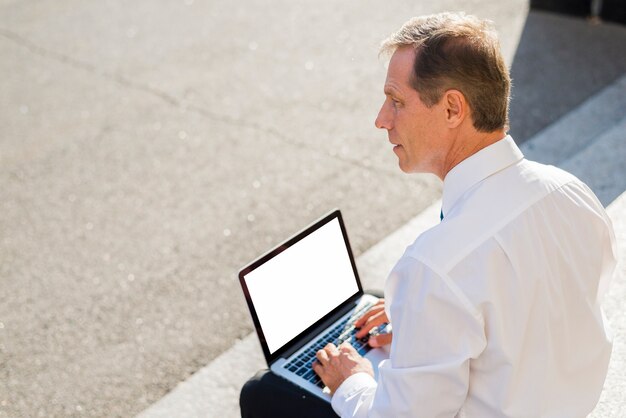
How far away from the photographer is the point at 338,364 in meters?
2.43

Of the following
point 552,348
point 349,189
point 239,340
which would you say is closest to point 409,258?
point 552,348

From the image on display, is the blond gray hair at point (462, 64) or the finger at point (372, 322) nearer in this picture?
the blond gray hair at point (462, 64)

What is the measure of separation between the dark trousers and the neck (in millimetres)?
807

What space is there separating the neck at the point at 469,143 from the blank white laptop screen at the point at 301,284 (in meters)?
0.80

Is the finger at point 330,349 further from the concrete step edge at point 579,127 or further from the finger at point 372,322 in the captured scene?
the concrete step edge at point 579,127

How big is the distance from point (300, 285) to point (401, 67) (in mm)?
958

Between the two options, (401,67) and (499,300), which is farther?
(401,67)

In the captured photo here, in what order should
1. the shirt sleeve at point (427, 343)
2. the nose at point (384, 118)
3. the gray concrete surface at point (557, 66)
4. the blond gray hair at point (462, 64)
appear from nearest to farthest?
1. the shirt sleeve at point (427, 343)
2. the blond gray hair at point (462, 64)
3. the nose at point (384, 118)
4. the gray concrete surface at point (557, 66)

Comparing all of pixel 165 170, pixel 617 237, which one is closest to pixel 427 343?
pixel 617 237

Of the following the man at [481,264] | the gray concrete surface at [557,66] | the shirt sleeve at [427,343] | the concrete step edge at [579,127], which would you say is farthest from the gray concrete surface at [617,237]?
the shirt sleeve at [427,343]

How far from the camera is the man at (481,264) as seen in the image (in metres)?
1.90

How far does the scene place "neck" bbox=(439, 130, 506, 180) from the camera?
2109mm

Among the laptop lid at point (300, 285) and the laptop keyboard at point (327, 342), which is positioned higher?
the laptop lid at point (300, 285)

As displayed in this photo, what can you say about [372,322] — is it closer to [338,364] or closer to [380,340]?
[380,340]
